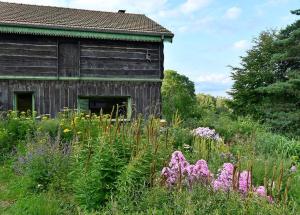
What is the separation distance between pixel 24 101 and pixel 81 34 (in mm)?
3707

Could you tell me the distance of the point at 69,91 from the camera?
18.5 metres

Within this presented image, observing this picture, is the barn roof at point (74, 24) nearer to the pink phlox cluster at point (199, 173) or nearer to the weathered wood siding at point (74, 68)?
the weathered wood siding at point (74, 68)

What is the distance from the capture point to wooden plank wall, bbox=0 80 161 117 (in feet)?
57.8

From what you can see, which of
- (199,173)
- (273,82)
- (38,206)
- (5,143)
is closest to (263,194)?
(199,173)

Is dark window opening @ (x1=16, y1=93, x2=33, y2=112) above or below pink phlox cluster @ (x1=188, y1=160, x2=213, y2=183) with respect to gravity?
above

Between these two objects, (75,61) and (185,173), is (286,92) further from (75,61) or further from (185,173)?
(185,173)

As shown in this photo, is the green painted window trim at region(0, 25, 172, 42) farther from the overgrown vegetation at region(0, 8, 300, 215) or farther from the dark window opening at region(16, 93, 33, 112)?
the overgrown vegetation at region(0, 8, 300, 215)

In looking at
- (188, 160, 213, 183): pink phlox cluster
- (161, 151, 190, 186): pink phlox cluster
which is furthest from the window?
(188, 160, 213, 183): pink phlox cluster

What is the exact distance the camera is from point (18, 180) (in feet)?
24.5

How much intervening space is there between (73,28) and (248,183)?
46.5 ft

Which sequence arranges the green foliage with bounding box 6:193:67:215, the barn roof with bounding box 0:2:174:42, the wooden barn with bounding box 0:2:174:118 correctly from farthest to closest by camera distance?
the wooden barn with bounding box 0:2:174:118
the barn roof with bounding box 0:2:174:42
the green foliage with bounding box 6:193:67:215

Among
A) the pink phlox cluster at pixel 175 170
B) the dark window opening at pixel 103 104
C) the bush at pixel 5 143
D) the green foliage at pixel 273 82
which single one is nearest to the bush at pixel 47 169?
the pink phlox cluster at pixel 175 170

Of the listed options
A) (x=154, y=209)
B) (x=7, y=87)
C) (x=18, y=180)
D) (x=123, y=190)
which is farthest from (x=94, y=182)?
(x=7, y=87)

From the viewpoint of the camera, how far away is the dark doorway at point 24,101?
18047 mm
